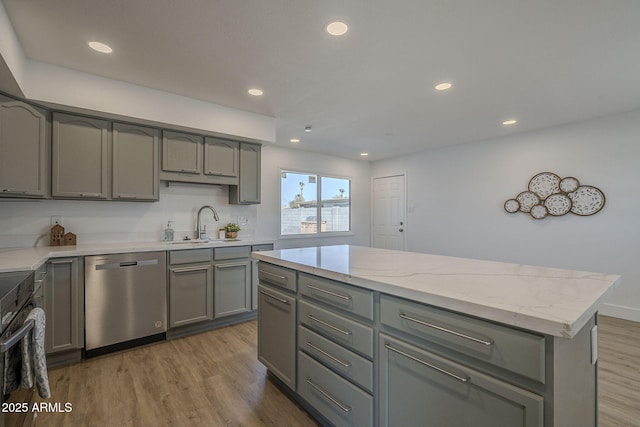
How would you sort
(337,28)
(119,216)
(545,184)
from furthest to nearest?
(545,184) → (119,216) → (337,28)

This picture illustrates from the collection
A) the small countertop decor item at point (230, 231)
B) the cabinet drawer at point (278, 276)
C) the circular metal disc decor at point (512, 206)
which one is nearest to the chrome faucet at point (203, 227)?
the small countertop decor item at point (230, 231)

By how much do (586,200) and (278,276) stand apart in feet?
13.2

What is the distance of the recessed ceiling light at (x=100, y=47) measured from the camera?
2.13m

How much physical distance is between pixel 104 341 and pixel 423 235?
15.7 ft

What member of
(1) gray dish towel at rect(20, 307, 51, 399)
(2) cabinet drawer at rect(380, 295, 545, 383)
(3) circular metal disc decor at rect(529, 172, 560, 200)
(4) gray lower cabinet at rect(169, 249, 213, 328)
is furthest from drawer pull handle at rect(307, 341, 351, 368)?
(3) circular metal disc decor at rect(529, 172, 560, 200)

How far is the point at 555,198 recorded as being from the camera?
3949mm

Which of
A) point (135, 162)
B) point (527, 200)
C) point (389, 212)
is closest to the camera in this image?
point (135, 162)

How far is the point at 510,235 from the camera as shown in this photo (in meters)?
4.37

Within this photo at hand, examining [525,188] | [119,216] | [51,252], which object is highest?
[525,188]

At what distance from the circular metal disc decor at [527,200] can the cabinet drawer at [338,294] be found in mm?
3851

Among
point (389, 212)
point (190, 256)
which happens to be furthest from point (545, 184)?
point (190, 256)

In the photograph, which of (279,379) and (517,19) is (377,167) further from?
(279,379)

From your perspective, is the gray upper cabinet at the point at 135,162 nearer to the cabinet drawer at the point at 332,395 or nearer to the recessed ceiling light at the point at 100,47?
the recessed ceiling light at the point at 100,47

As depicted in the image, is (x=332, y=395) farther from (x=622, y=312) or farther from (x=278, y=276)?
(x=622, y=312)
